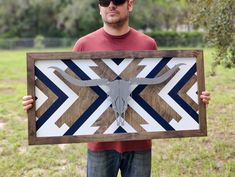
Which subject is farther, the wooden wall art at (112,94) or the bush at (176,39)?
the bush at (176,39)

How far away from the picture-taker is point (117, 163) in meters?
2.81

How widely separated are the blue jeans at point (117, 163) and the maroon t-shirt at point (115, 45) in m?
0.05

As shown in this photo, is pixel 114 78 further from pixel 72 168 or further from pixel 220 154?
pixel 220 154

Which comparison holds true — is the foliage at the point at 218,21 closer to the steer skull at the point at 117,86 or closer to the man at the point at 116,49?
the man at the point at 116,49

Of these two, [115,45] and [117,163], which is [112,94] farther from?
[117,163]

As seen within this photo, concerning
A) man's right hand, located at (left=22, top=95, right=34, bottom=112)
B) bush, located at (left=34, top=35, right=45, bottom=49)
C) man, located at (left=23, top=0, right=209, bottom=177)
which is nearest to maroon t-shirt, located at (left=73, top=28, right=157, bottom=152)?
man, located at (left=23, top=0, right=209, bottom=177)

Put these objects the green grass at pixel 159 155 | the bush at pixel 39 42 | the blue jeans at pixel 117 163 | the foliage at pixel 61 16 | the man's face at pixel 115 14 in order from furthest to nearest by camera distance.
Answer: the foliage at pixel 61 16
the bush at pixel 39 42
the green grass at pixel 159 155
the blue jeans at pixel 117 163
the man's face at pixel 115 14

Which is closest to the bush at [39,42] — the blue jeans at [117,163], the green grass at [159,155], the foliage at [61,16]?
the foliage at [61,16]

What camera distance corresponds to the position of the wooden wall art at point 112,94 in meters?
2.54

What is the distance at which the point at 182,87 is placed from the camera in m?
2.63

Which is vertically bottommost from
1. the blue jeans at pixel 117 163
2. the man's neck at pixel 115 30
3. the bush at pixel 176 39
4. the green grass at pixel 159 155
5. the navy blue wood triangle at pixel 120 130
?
the bush at pixel 176 39

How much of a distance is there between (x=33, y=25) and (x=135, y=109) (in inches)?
1588

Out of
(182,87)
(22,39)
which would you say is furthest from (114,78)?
(22,39)

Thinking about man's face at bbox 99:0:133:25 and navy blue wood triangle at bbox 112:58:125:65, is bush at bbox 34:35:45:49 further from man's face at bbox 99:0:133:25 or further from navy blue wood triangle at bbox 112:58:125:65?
navy blue wood triangle at bbox 112:58:125:65
